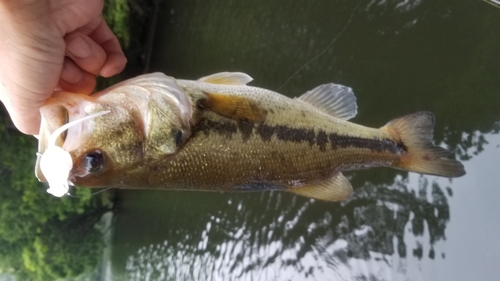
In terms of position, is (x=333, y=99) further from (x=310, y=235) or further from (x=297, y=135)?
(x=310, y=235)

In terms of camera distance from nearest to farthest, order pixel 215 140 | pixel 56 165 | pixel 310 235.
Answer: pixel 56 165, pixel 215 140, pixel 310 235

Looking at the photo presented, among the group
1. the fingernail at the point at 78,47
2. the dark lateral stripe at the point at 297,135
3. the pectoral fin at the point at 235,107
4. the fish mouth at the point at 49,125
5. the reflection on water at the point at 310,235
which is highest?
the fingernail at the point at 78,47

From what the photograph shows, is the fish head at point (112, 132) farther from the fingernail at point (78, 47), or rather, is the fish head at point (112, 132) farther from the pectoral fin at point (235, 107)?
the fingernail at point (78, 47)

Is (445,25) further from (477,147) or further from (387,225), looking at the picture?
(387,225)

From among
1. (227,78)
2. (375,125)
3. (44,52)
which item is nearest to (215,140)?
(227,78)

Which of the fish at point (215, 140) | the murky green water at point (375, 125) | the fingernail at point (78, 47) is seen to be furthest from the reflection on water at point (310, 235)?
the fingernail at point (78, 47)

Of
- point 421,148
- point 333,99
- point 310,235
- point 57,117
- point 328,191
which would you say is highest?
point 333,99

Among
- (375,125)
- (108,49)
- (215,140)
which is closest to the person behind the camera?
(215,140)

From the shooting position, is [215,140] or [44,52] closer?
[44,52]
